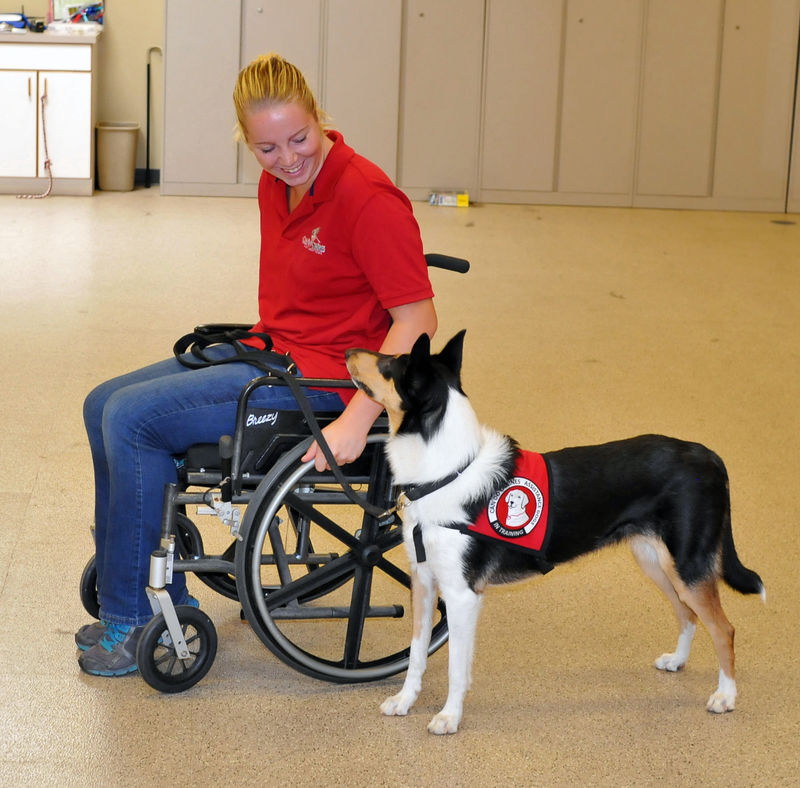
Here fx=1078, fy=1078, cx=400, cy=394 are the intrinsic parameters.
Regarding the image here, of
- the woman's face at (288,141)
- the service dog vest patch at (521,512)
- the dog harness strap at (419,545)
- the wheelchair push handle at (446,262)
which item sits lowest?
the dog harness strap at (419,545)

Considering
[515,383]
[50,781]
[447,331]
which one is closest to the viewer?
[50,781]

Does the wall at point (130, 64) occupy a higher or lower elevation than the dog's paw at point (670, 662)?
higher

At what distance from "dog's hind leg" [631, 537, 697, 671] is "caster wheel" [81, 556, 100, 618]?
1153mm

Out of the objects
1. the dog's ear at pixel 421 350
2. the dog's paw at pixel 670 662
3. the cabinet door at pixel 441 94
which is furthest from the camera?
the cabinet door at pixel 441 94

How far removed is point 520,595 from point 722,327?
2930 mm

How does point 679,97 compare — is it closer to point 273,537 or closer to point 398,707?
point 273,537

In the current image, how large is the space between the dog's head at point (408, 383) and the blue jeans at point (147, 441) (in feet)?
0.83

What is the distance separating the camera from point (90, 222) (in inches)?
275

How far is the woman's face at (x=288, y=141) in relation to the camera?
2025 mm

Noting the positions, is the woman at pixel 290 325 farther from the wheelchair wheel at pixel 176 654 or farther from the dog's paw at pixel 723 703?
the dog's paw at pixel 723 703

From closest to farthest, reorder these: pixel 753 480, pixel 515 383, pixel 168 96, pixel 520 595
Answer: pixel 520 595, pixel 753 480, pixel 515 383, pixel 168 96

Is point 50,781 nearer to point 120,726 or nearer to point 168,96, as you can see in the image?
point 120,726

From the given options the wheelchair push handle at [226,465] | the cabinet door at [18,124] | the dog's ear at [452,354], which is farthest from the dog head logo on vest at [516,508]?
the cabinet door at [18,124]

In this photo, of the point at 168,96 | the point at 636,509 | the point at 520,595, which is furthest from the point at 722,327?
the point at 168,96
